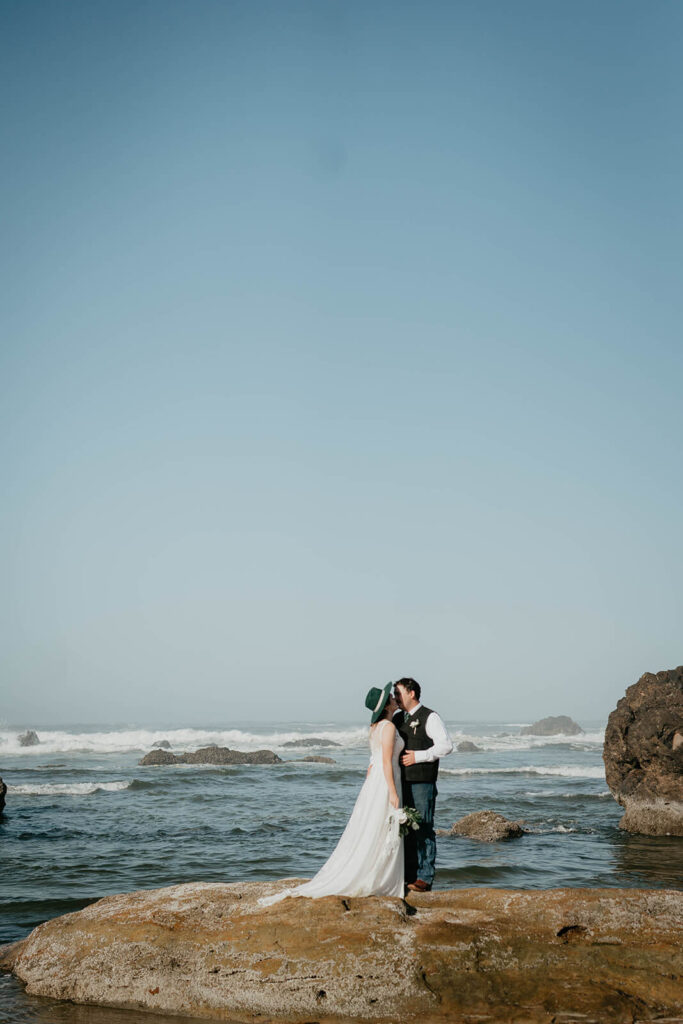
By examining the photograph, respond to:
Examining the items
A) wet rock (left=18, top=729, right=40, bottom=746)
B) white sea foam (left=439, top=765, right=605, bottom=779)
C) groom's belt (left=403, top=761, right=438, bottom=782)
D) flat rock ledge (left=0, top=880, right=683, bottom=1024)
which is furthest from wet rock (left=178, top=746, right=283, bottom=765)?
groom's belt (left=403, top=761, right=438, bottom=782)

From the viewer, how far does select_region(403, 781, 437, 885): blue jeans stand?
8.00m

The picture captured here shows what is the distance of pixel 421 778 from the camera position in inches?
316

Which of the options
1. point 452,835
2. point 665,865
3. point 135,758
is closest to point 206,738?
point 135,758

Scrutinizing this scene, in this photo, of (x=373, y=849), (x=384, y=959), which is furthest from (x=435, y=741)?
(x=384, y=959)

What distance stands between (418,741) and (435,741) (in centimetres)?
22

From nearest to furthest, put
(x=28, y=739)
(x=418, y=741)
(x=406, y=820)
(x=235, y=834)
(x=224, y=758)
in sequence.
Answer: (x=406, y=820), (x=418, y=741), (x=235, y=834), (x=224, y=758), (x=28, y=739)

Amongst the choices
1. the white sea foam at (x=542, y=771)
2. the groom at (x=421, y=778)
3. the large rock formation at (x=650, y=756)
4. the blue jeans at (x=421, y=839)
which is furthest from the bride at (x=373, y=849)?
the white sea foam at (x=542, y=771)

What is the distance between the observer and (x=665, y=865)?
14.6m

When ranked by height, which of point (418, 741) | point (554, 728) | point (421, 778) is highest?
point (418, 741)

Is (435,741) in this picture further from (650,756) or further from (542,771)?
(542,771)

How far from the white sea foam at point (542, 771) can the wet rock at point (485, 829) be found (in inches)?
685

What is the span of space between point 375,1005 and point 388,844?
153 centimetres

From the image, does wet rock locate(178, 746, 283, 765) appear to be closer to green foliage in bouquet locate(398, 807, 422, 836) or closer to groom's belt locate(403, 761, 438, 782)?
groom's belt locate(403, 761, 438, 782)

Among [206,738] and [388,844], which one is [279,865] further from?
[206,738]
